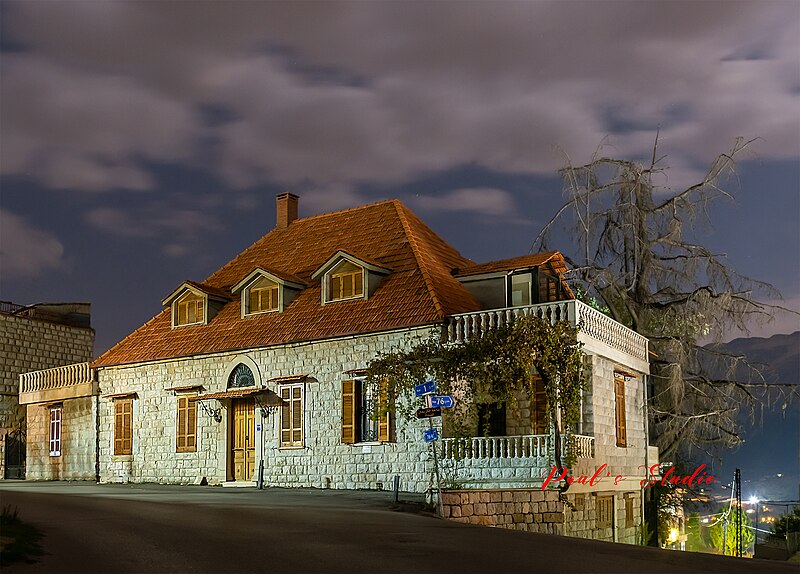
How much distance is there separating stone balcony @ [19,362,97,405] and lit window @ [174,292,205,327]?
11.3 feet

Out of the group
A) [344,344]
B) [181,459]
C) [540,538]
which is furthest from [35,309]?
[540,538]

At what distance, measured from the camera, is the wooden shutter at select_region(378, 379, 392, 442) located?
78.0 feet

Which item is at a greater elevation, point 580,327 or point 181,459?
point 580,327

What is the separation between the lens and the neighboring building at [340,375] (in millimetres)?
23828

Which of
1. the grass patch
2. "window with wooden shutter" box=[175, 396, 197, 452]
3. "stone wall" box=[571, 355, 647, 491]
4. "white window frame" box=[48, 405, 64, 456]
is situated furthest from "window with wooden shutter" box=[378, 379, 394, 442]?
"white window frame" box=[48, 405, 64, 456]

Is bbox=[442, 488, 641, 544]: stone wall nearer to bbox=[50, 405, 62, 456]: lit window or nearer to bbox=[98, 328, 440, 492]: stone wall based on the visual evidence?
bbox=[98, 328, 440, 492]: stone wall

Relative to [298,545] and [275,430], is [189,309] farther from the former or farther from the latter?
[298,545]

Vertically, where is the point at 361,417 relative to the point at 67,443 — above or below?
above

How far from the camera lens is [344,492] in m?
24.3

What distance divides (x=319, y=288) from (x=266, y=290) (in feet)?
5.77

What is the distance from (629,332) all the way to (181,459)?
1288 centimetres

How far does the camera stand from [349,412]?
25.5 m

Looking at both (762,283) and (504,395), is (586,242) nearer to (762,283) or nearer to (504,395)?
(762,283)

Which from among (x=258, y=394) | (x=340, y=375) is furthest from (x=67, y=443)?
(x=340, y=375)
